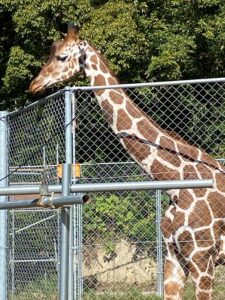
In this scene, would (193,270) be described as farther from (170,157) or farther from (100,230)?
(100,230)

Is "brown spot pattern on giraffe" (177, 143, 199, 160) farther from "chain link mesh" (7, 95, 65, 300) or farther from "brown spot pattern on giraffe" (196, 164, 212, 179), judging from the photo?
"chain link mesh" (7, 95, 65, 300)

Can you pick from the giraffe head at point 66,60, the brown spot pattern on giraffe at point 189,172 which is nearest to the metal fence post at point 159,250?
the giraffe head at point 66,60

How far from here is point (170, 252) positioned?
6680mm

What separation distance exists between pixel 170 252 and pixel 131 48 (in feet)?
28.1

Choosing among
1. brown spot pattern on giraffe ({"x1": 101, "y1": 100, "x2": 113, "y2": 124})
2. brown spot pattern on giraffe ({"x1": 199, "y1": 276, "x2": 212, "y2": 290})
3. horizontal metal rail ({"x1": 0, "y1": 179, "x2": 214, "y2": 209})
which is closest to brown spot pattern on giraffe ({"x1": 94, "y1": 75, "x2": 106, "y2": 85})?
brown spot pattern on giraffe ({"x1": 101, "y1": 100, "x2": 113, "y2": 124})

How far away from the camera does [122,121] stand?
23.5ft

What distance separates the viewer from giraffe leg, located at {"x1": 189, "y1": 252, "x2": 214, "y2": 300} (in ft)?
21.1

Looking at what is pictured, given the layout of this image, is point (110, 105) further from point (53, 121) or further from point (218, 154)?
point (218, 154)

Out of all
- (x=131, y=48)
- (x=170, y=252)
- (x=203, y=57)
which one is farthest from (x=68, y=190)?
(x=203, y=57)

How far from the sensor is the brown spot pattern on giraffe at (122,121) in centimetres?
713

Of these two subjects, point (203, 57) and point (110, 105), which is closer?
point (110, 105)

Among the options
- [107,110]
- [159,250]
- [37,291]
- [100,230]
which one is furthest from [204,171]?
[100,230]

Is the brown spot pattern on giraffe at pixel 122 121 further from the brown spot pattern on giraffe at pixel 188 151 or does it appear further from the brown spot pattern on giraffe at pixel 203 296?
the brown spot pattern on giraffe at pixel 203 296

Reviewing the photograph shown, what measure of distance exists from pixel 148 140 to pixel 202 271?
134 cm
